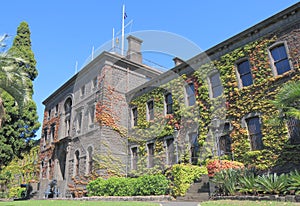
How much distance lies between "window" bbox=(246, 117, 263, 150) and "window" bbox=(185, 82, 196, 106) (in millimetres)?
4651

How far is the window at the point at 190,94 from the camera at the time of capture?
58.3 ft

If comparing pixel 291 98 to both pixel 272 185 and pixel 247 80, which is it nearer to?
pixel 272 185

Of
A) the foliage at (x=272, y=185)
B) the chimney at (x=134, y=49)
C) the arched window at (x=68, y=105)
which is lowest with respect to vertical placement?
the foliage at (x=272, y=185)

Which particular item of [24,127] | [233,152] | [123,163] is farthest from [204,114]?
[24,127]

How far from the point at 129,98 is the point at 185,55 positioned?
24.2 feet

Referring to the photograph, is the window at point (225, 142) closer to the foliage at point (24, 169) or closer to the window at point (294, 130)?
the window at point (294, 130)

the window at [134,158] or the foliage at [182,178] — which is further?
the window at [134,158]

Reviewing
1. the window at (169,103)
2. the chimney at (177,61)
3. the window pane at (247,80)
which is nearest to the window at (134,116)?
the window at (169,103)

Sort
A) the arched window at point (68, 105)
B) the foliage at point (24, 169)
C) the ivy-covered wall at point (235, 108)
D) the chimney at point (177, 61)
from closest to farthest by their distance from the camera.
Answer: the ivy-covered wall at point (235, 108) → the chimney at point (177, 61) → the arched window at point (68, 105) → the foliage at point (24, 169)

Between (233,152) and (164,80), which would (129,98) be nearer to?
(164,80)

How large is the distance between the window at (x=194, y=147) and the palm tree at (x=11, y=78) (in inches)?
406

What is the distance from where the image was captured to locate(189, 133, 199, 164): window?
1606 cm

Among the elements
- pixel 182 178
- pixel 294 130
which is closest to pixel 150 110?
pixel 182 178

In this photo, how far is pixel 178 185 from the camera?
12586mm
